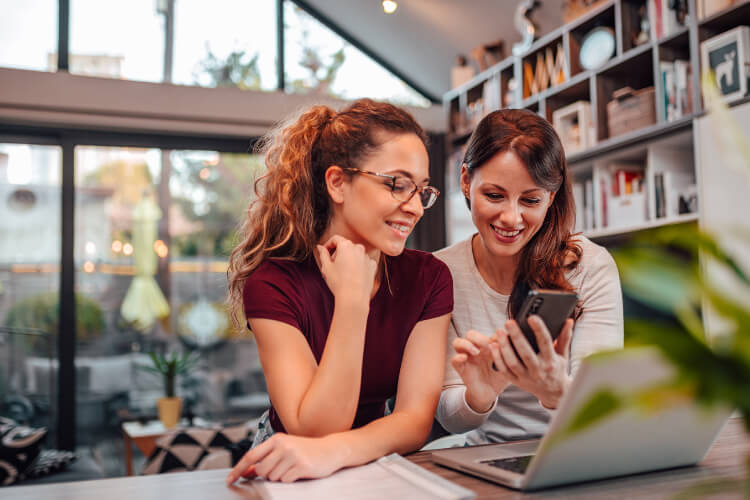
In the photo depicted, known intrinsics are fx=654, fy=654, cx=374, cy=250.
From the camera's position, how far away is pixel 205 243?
4.70 m

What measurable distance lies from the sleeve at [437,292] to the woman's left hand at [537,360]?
0.35m

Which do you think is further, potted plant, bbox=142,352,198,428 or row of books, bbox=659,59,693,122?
potted plant, bbox=142,352,198,428

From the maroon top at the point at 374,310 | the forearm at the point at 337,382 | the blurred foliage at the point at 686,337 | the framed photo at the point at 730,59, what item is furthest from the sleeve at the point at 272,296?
the framed photo at the point at 730,59

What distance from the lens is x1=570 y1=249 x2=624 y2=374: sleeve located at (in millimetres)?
1366

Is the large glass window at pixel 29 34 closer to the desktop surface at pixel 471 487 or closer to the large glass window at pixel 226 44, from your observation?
the large glass window at pixel 226 44

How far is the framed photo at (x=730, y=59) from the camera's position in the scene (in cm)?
236

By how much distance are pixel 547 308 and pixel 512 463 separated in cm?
21

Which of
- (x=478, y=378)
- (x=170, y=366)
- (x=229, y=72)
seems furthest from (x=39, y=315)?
(x=478, y=378)

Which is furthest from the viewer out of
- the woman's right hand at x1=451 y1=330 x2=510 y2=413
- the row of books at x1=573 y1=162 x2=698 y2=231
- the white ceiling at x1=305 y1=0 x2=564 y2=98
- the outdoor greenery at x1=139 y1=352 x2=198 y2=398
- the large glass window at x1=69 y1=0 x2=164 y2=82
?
the large glass window at x1=69 y1=0 x2=164 y2=82

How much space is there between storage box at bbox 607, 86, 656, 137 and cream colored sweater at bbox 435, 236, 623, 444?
1.51 m

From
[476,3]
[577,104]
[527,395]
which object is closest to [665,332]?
[527,395]

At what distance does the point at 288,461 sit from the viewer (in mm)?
854

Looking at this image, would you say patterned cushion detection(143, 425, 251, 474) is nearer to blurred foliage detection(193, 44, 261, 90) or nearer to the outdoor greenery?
the outdoor greenery

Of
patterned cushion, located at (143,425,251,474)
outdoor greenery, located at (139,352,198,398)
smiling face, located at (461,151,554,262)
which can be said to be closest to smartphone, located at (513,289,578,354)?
smiling face, located at (461,151,554,262)
